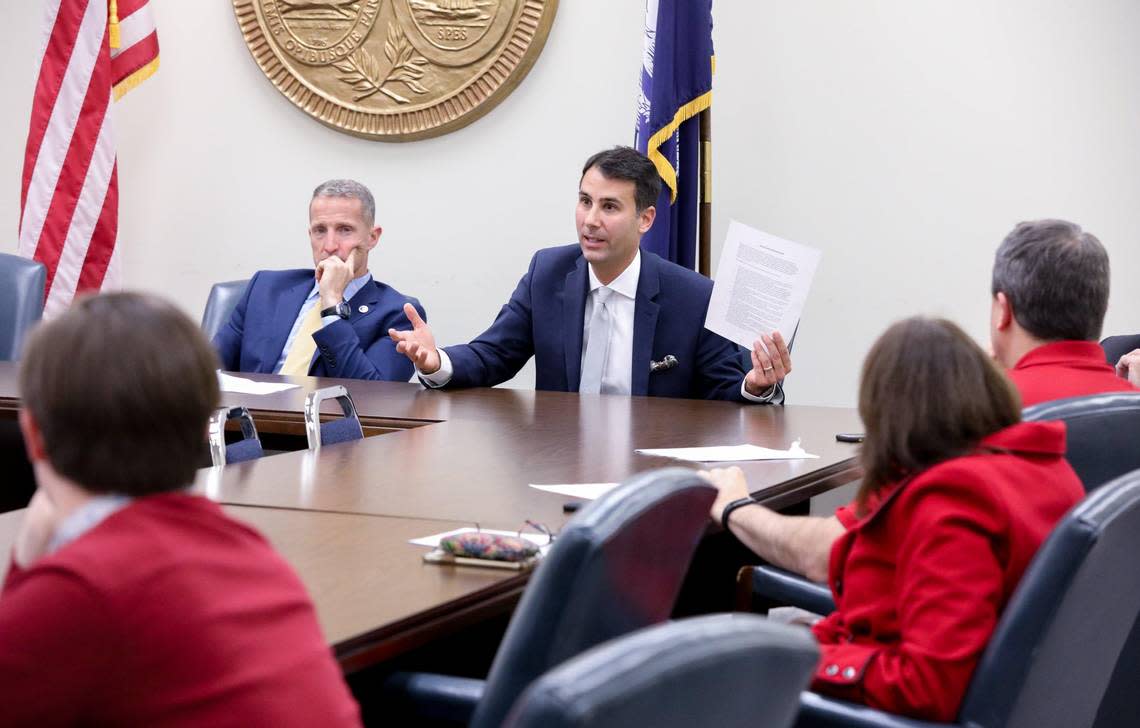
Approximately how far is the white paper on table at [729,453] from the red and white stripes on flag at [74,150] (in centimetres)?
341

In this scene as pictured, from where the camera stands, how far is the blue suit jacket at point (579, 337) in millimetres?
3957

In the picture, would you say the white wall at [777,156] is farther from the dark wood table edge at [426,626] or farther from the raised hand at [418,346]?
the dark wood table edge at [426,626]

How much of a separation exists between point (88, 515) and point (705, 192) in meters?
3.91

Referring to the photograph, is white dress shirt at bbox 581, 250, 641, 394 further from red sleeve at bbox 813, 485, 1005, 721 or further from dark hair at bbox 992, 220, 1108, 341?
red sleeve at bbox 813, 485, 1005, 721

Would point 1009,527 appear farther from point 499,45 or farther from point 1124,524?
point 499,45

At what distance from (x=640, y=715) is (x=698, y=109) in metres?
4.06

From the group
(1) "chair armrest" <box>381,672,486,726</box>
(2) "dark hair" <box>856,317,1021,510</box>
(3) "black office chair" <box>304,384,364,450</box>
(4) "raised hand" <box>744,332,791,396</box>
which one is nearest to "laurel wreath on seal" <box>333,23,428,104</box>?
(4) "raised hand" <box>744,332,791,396</box>

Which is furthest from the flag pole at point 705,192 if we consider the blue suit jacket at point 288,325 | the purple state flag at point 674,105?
the blue suit jacket at point 288,325

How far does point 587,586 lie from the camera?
4.31 ft

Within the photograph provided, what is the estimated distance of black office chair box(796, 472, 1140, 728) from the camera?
158cm

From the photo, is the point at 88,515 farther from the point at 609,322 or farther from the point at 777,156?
the point at 777,156

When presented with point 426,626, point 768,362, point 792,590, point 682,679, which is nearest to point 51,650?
point 682,679

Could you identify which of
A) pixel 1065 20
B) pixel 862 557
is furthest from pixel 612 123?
pixel 862 557

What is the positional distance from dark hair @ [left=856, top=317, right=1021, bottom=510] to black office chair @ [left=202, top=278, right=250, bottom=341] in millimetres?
3254
